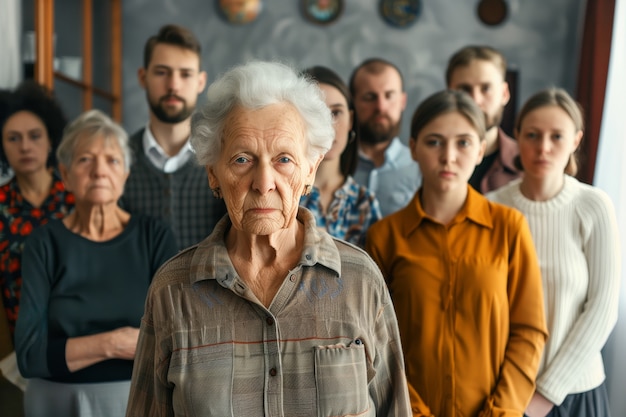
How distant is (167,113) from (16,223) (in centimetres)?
69

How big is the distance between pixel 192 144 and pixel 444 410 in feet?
3.39

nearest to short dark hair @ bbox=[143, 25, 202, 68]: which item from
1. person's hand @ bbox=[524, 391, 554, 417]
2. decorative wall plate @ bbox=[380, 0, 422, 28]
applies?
person's hand @ bbox=[524, 391, 554, 417]

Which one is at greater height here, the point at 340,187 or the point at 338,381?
the point at 340,187

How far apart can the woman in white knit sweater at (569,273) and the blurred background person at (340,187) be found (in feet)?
1.68

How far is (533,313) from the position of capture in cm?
192

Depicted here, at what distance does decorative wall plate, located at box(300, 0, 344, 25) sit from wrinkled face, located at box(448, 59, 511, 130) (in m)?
3.28

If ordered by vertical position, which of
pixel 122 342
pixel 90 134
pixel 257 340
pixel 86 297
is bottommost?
pixel 122 342

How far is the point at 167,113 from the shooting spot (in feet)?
8.66

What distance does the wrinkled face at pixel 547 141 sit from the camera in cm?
217

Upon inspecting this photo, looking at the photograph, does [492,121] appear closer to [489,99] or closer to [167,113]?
[489,99]

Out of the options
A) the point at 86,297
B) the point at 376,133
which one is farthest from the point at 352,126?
the point at 86,297

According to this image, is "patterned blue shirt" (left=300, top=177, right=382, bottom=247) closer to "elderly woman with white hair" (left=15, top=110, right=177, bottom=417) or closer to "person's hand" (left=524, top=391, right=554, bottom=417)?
"elderly woman with white hair" (left=15, top=110, right=177, bottom=417)

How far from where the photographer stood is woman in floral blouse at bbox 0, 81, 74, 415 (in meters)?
2.45

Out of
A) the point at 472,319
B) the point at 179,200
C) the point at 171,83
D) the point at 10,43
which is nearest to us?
the point at 472,319
